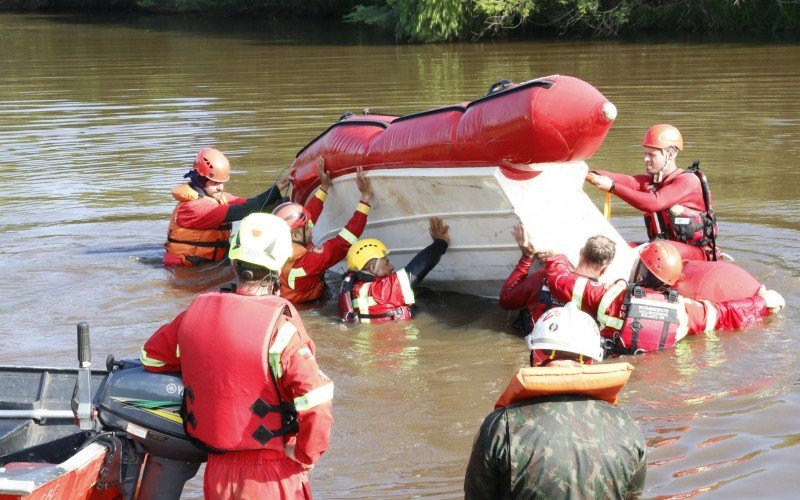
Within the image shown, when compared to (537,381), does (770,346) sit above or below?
below

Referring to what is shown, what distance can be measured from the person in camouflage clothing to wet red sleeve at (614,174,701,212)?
4.17 meters

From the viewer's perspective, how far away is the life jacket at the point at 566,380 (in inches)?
118

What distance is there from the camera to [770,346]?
636cm

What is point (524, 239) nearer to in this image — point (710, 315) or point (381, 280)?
point (381, 280)

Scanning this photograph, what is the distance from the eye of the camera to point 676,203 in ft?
23.8

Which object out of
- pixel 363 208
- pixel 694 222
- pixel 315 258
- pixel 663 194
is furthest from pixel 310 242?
pixel 694 222

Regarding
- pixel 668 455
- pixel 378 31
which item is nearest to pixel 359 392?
pixel 668 455

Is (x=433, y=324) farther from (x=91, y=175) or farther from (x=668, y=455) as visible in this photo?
(x=91, y=175)

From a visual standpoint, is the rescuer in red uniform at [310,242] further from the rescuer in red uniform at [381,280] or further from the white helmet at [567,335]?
the white helmet at [567,335]

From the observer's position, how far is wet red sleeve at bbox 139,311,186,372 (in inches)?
145

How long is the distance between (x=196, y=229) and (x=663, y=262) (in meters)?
4.19

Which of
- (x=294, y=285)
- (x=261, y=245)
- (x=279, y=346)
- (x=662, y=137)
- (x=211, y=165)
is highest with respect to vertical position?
(x=261, y=245)

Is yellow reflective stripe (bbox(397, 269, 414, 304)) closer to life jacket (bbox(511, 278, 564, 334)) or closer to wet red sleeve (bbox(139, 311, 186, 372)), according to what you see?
life jacket (bbox(511, 278, 564, 334))

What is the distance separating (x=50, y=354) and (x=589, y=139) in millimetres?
3724
